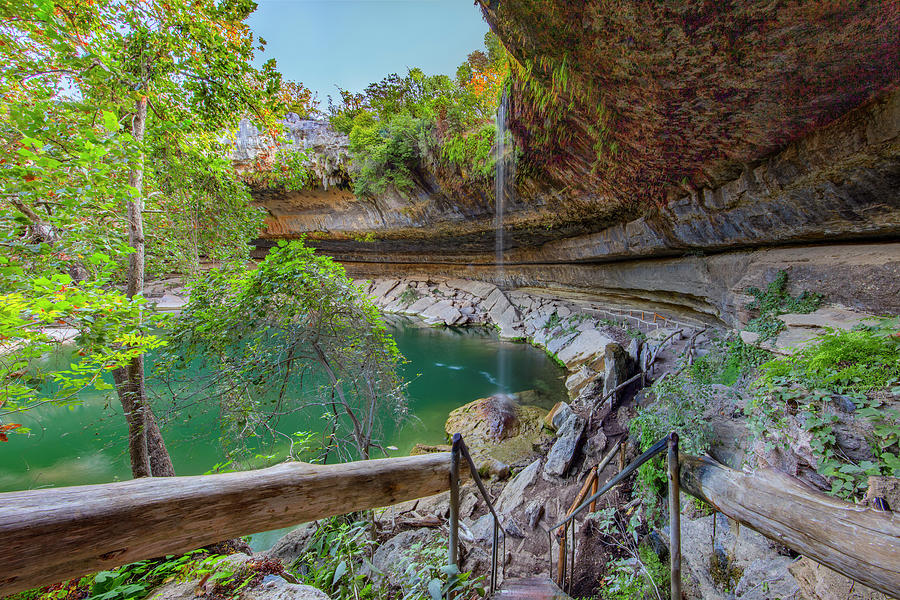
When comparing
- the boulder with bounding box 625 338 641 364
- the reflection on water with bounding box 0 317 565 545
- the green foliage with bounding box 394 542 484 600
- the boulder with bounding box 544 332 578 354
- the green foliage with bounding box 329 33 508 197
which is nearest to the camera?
the green foliage with bounding box 394 542 484 600

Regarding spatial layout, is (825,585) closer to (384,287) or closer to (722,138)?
(722,138)

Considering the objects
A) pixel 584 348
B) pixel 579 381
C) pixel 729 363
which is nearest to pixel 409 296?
pixel 584 348

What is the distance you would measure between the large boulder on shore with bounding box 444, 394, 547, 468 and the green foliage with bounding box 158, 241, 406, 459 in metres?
2.68

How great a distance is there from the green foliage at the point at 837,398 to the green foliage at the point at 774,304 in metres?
1.42

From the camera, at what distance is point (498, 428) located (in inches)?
217

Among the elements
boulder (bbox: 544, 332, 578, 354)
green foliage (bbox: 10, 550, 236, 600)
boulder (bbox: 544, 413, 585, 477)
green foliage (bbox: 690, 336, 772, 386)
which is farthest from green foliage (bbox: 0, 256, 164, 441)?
boulder (bbox: 544, 332, 578, 354)

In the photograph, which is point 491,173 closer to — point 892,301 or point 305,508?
point 892,301

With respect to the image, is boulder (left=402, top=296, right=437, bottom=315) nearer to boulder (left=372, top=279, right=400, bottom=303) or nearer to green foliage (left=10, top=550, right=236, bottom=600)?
boulder (left=372, top=279, right=400, bottom=303)

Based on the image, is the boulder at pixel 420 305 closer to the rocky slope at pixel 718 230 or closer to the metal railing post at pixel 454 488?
the rocky slope at pixel 718 230

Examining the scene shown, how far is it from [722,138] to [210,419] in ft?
21.1

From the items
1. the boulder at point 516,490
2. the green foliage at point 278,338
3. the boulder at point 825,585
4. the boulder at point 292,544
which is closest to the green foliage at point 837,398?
the boulder at point 825,585

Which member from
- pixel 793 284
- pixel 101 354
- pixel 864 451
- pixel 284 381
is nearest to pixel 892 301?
pixel 793 284

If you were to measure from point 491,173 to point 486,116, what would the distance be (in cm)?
147

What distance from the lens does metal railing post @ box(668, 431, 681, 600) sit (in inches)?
39.1
